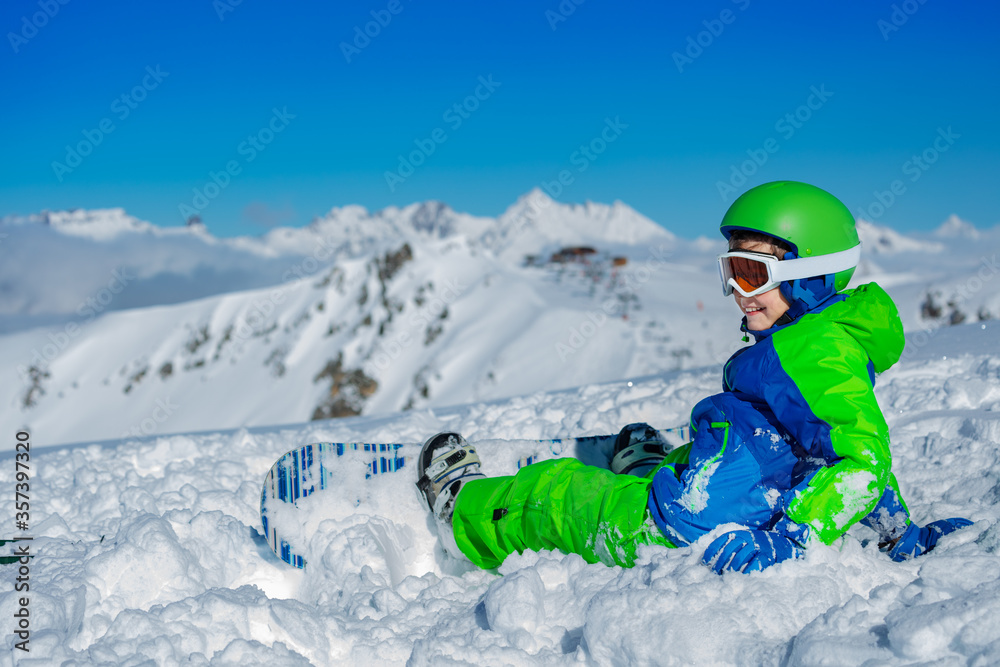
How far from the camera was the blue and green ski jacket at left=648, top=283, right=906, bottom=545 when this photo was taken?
7.16 feet

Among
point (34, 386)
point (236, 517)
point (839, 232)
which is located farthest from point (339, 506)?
point (34, 386)

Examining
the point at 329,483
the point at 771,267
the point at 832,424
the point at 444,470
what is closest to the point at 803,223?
the point at 771,267

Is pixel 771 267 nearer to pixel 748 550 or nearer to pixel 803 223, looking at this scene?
pixel 803 223

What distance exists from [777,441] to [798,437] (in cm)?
8

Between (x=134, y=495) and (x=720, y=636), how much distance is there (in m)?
3.07

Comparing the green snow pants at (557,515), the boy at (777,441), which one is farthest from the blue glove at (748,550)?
the green snow pants at (557,515)

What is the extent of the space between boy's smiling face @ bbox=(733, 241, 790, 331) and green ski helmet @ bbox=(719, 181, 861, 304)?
0.13ft

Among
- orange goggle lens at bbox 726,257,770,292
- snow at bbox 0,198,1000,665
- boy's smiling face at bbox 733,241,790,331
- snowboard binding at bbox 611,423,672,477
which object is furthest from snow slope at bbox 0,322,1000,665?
orange goggle lens at bbox 726,257,770,292

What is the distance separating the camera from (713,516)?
7.80ft

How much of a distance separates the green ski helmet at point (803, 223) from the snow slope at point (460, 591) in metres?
0.93

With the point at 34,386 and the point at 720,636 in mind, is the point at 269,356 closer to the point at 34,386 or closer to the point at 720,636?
the point at 34,386

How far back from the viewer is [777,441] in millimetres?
2371

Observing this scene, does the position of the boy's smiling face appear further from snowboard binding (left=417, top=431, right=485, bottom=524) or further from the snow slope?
snowboard binding (left=417, top=431, right=485, bottom=524)

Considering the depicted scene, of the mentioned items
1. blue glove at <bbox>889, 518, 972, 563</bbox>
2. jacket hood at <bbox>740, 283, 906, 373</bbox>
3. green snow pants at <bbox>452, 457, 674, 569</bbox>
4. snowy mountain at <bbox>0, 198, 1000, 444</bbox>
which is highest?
snowy mountain at <bbox>0, 198, 1000, 444</bbox>
